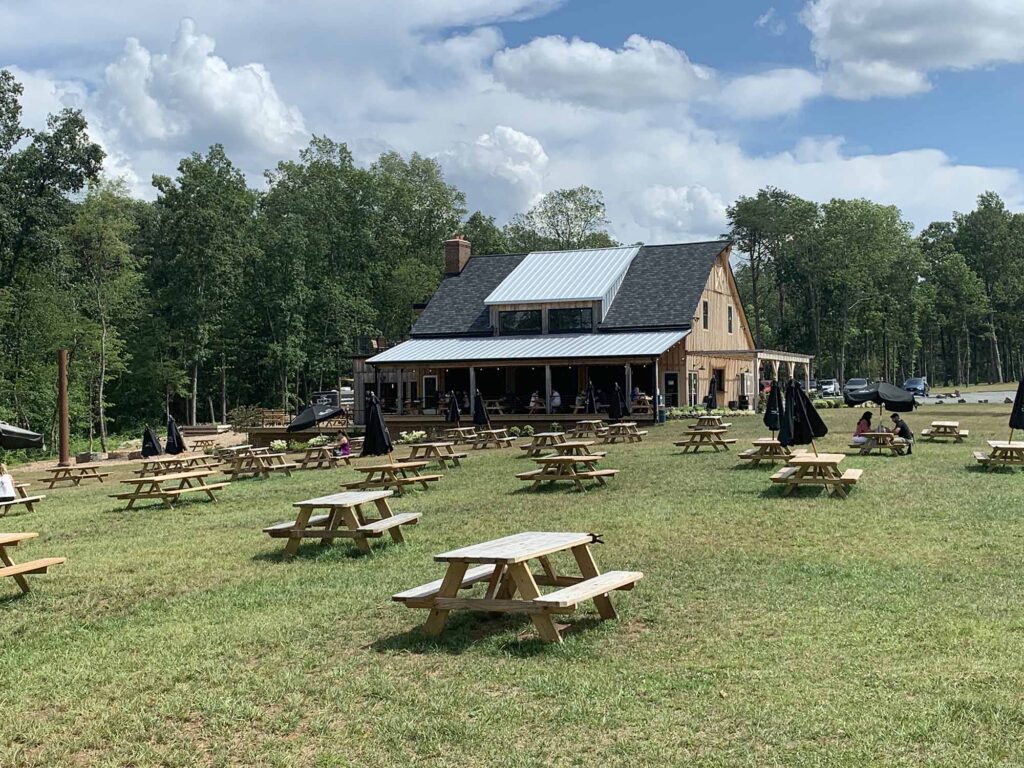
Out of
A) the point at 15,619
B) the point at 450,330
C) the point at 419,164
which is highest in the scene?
the point at 419,164

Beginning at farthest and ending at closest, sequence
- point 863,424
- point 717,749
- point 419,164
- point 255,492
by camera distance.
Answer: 1. point 419,164
2. point 863,424
3. point 255,492
4. point 717,749

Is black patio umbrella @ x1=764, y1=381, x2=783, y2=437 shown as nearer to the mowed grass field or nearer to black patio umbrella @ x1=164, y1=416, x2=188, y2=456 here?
the mowed grass field

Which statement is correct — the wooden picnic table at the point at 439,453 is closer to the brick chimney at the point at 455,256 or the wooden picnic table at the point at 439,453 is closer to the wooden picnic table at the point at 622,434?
the wooden picnic table at the point at 622,434

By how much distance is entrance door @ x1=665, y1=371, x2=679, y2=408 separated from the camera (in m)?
34.7

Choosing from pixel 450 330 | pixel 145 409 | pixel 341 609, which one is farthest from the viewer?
pixel 145 409

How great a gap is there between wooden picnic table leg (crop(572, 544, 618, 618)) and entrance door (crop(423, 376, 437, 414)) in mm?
28849

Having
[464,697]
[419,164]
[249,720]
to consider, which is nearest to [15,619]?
[249,720]

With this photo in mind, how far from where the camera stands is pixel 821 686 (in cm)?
539

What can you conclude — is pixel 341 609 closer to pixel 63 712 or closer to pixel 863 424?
pixel 63 712

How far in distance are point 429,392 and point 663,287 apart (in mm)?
10580

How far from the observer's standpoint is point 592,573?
7367 mm

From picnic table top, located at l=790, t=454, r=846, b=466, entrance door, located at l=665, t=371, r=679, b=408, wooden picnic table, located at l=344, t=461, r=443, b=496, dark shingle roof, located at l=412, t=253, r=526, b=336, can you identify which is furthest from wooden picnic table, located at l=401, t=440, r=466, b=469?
dark shingle roof, located at l=412, t=253, r=526, b=336

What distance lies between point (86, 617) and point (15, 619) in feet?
2.04

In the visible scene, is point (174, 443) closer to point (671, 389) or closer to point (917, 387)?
point (671, 389)
